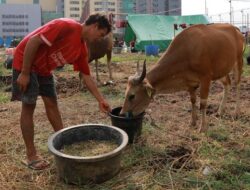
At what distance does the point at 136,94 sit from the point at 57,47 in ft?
5.76

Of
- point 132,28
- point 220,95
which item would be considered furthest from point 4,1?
point 220,95

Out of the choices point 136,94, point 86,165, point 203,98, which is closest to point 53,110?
point 86,165

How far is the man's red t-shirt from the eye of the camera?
429cm

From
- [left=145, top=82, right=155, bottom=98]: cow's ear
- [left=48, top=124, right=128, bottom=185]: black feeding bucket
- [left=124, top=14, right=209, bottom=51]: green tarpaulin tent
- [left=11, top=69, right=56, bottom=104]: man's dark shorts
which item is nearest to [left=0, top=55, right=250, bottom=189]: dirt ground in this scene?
[left=48, top=124, right=128, bottom=185]: black feeding bucket

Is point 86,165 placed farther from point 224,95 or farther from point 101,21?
point 224,95

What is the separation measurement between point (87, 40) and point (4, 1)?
107 m

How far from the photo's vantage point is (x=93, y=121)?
682cm

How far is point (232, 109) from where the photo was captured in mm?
7633

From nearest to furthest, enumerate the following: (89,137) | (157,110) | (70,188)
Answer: (70,188)
(89,137)
(157,110)

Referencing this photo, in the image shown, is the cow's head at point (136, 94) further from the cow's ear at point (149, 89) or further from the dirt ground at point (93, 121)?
the dirt ground at point (93, 121)

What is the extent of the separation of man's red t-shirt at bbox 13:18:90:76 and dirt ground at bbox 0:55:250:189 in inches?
48.2

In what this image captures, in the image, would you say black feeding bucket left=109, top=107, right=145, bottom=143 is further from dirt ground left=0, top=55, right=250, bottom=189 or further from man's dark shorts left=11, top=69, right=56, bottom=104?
man's dark shorts left=11, top=69, right=56, bottom=104

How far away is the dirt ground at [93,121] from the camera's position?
458 centimetres

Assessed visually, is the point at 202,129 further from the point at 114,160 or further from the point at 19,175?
the point at 19,175
